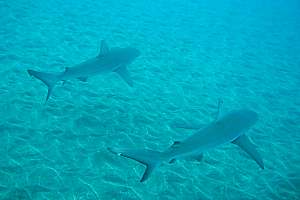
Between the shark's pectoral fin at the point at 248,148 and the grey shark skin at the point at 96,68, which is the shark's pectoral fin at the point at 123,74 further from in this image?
the shark's pectoral fin at the point at 248,148

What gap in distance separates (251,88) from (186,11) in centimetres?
1342

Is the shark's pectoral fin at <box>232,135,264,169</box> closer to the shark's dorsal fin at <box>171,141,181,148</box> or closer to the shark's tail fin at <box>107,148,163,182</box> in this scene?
the shark's dorsal fin at <box>171,141,181,148</box>

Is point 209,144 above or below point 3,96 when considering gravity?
above

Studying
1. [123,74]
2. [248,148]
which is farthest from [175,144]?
[123,74]

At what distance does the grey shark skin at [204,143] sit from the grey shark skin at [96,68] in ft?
10.5

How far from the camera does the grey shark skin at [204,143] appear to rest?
538cm

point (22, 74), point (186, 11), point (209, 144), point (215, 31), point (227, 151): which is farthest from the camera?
point (186, 11)

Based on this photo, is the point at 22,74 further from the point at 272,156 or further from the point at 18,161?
the point at 272,156

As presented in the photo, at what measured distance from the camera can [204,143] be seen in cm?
605

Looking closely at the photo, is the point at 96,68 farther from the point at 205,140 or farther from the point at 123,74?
the point at 205,140

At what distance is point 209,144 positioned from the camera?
6.11 metres

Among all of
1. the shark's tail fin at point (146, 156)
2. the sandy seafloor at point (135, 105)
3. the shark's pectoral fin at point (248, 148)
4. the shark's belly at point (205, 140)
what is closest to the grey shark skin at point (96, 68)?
the sandy seafloor at point (135, 105)

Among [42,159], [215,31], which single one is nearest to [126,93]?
[42,159]

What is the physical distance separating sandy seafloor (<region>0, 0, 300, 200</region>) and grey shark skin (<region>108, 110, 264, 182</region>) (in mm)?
1554
